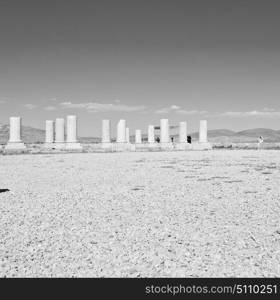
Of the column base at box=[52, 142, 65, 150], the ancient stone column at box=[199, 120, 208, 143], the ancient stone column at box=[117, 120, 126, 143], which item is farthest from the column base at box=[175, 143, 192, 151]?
the column base at box=[52, 142, 65, 150]

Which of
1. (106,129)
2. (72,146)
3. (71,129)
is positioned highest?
(106,129)

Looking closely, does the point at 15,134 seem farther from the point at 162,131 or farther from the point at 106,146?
the point at 162,131

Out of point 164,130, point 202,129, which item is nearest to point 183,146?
point 164,130

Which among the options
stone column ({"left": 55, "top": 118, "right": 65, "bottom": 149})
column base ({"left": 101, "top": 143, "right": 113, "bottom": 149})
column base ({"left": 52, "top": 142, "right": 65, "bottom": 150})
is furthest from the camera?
column base ({"left": 101, "top": 143, "right": 113, "bottom": 149})

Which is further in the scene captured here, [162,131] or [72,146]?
[162,131]

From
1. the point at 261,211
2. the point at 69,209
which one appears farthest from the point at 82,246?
the point at 261,211

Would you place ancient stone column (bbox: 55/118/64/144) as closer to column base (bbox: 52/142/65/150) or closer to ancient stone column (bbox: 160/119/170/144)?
column base (bbox: 52/142/65/150)

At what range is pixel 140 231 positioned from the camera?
6.62m

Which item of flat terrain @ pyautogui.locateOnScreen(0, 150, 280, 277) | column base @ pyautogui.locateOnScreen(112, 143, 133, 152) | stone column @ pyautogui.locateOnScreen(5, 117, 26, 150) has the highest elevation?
stone column @ pyautogui.locateOnScreen(5, 117, 26, 150)

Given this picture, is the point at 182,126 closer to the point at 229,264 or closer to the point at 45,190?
the point at 45,190

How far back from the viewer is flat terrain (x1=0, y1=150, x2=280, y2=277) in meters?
4.90

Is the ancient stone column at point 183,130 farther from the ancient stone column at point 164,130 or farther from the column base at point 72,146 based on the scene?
the column base at point 72,146

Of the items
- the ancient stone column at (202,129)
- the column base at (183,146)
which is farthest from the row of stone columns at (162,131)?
the column base at (183,146)
